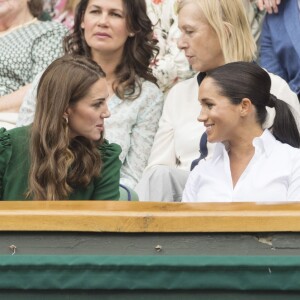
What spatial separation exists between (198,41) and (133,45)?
0.41m

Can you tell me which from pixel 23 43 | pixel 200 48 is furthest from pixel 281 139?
pixel 23 43

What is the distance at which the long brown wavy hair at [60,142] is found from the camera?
402cm

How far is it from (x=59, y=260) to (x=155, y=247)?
280mm

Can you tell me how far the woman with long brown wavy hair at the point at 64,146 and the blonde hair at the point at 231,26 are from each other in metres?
1.03

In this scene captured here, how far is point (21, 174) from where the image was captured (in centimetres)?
409

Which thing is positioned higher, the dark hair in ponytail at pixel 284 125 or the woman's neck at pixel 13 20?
the dark hair in ponytail at pixel 284 125

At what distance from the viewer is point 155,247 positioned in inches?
129

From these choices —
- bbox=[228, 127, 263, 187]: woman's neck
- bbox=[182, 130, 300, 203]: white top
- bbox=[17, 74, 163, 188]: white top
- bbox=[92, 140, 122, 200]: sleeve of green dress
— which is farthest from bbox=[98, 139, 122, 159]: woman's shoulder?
bbox=[17, 74, 163, 188]: white top

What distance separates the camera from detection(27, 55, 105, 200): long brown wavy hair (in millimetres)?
4020

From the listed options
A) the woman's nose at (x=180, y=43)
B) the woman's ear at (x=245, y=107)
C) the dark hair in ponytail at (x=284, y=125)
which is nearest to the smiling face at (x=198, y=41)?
the woman's nose at (x=180, y=43)

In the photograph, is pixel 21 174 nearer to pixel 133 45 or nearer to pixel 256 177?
Result: pixel 256 177

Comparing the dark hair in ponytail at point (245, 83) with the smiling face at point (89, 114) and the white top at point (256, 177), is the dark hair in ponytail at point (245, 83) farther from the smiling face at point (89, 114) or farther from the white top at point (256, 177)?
the smiling face at point (89, 114)

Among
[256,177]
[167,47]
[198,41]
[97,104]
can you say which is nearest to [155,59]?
[167,47]

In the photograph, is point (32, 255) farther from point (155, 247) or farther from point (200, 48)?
point (200, 48)
